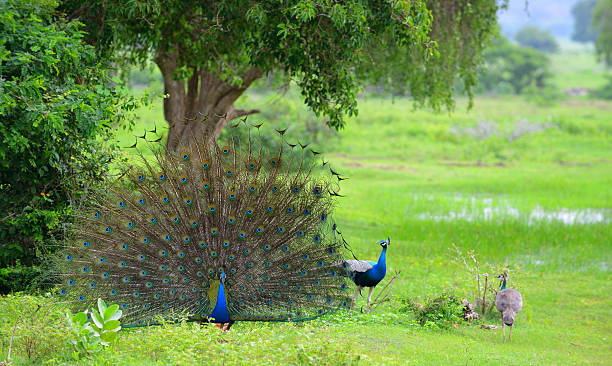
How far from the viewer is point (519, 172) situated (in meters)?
33.1

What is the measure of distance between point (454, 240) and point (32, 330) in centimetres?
1160

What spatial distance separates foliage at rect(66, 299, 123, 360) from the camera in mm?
6586

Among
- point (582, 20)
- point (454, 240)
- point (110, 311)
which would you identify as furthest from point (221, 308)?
point (582, 20)

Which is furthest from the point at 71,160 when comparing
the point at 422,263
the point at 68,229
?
the point at 422,263

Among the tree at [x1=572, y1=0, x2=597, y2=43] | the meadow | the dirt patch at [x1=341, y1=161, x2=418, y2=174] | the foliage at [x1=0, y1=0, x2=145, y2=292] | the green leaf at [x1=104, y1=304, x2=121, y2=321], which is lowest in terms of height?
the dirt patch at [x1=341, y1=161, x2=418, y2=174]

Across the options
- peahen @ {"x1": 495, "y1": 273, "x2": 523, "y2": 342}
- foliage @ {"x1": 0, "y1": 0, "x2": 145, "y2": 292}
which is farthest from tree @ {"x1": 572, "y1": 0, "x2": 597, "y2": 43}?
foliage @ {"x1": 0, "y1": 0, "x2": 145, "y2": 292}

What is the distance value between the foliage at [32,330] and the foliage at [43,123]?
1.36 metres

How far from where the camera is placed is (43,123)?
28.0 feet

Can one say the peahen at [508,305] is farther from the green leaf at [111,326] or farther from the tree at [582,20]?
the tree at [582,20]

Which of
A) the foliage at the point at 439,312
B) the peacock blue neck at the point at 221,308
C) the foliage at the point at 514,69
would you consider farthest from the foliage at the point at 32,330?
the foliage at the point at 514,69

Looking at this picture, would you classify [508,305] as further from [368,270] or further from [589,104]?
[589,104]

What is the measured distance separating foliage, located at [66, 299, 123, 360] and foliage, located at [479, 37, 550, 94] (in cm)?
5831

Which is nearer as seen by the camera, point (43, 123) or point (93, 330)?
point (93, 330)

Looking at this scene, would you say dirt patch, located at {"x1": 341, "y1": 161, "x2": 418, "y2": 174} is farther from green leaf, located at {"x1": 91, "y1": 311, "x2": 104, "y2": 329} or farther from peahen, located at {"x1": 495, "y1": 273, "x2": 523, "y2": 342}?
green leaf, located at {"x1": 91, "y1": 311, "x2": 104, "y2": 329}
